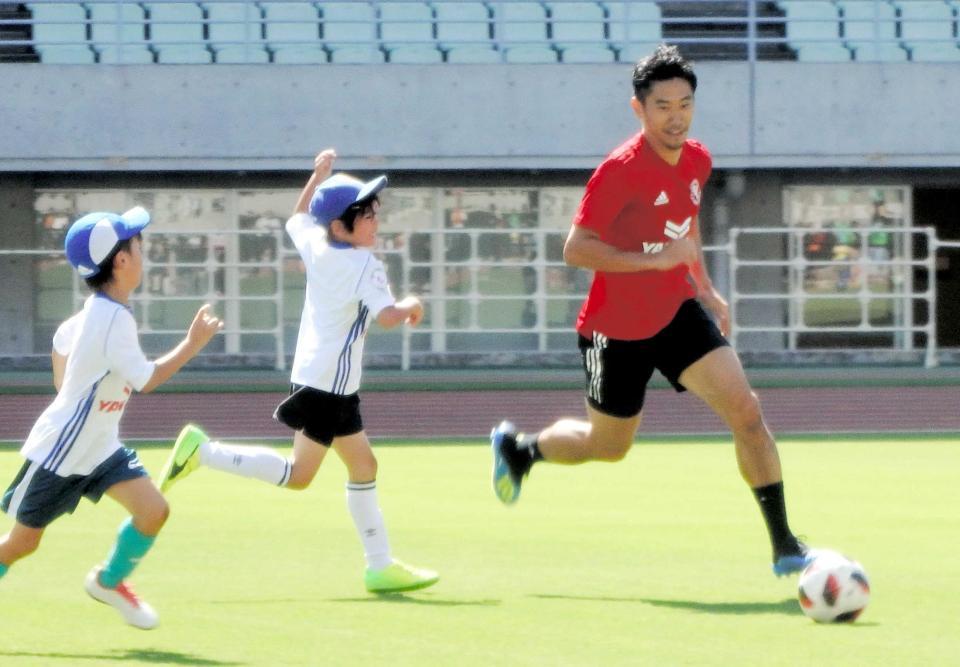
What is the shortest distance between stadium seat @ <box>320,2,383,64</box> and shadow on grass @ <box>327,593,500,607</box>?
59.9 feet

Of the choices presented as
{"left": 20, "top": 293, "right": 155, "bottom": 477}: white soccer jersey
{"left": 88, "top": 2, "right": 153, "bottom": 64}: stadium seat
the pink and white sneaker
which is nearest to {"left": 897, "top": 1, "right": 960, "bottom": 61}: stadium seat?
{"left": 88, "top": 2, "right": 153, "bottom": 64}: stadium seat

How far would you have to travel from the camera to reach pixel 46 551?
8.66m

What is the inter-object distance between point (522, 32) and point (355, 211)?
61.9 ft

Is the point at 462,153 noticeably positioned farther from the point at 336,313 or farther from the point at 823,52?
the point at 336,313

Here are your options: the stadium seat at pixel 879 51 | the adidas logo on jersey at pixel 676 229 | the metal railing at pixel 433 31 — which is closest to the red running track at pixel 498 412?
the metal railing at pixel 433 31

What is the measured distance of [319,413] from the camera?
24.0ft

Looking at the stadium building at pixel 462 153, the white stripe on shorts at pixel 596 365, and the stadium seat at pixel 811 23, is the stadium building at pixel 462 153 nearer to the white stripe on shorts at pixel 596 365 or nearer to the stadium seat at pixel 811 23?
the stadium seat at pixel 811 23

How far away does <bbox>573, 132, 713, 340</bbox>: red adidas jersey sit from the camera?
23.4 feet

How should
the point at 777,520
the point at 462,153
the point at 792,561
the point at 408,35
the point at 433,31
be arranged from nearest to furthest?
the point at 792,561, the point at 777,520, the point at 462,153, the point at 408,35, the point at 433,31

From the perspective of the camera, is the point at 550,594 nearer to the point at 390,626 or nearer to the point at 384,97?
the point at 390,626

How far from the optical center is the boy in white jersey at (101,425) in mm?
6109

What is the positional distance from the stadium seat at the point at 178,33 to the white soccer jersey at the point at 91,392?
1908 cm

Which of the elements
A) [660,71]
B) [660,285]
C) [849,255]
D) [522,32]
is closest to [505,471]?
[660,285]

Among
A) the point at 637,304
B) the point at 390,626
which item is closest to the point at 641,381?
the point at 637,304
